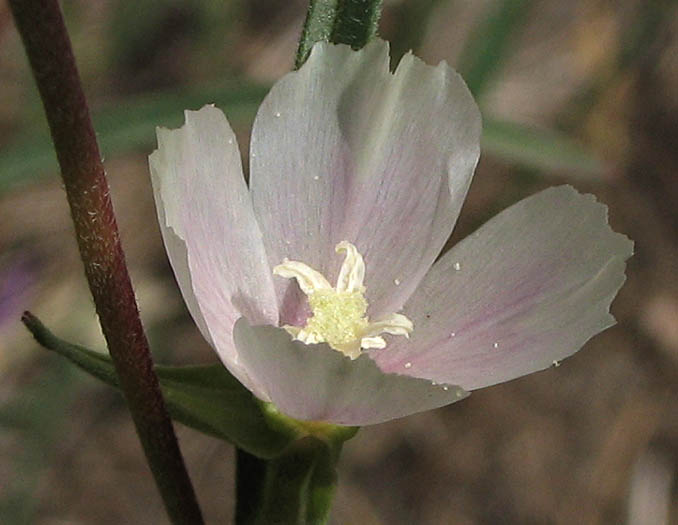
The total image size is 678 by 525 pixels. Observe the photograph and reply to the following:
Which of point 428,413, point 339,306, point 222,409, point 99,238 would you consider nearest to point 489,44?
point 428,413

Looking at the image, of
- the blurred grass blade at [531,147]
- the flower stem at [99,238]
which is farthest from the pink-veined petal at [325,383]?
the blurred grass blade at [531,147]

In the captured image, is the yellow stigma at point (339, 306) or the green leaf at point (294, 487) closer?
the green leaf at point (294, 487)

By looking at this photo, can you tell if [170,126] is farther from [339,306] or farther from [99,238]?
[99,238]

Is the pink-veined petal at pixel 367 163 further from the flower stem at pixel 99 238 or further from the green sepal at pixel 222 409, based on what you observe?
the flower stem at pixel 99 238

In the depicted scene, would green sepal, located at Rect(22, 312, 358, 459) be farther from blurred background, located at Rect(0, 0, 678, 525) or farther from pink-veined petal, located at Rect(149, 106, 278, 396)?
blurred background, located at Rect(0, 0, 678, 525)

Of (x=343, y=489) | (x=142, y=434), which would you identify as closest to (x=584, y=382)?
(x=343, y=489)

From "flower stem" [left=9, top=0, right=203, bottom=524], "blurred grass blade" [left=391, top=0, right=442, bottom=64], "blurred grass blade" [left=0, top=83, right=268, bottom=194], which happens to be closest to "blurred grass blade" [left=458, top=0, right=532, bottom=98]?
"blurred grass blade" [left=391, top=0, right=442, bottom=64]

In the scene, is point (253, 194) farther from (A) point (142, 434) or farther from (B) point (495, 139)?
(B) point (495, 139)
